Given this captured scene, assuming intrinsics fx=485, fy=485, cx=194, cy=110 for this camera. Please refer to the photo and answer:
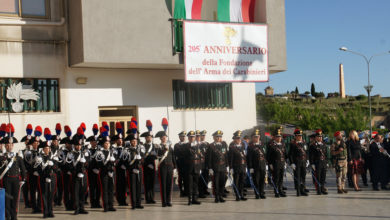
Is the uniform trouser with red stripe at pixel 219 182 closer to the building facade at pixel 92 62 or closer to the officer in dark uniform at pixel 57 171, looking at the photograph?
the building facade at pixel 92 62

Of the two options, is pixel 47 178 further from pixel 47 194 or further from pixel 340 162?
pixel 340 162

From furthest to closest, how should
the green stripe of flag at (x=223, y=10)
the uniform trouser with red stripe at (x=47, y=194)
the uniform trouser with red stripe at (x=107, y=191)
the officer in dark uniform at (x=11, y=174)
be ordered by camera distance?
the green stripe of flag at (x=223, y=10) → the uniform trouser with red stripe at (x=107, y=191) → the uniform trouser with red stripe at (x=47, y=194) → the officer in dark uniform at (x=11, y=174)

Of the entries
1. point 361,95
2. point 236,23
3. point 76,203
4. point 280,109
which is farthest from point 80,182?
point 361,95

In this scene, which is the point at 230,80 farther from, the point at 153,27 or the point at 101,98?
the point at 101,98

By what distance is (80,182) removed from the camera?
11648 millimetres

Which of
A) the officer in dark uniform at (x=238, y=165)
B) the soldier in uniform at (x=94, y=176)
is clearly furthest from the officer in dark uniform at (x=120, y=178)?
the officer in dark uniform at (x=238, y=165)

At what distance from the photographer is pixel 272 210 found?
11.2 metres

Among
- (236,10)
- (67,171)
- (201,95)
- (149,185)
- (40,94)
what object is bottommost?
(149,185)

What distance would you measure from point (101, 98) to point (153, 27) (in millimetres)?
2800

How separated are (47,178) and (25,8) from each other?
235 inches

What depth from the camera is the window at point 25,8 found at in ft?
47.1

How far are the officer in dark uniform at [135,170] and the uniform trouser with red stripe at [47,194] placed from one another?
1881 millimetres

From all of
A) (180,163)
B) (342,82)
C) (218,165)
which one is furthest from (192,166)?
(342,82)

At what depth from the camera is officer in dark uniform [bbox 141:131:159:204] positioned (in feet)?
41.5
